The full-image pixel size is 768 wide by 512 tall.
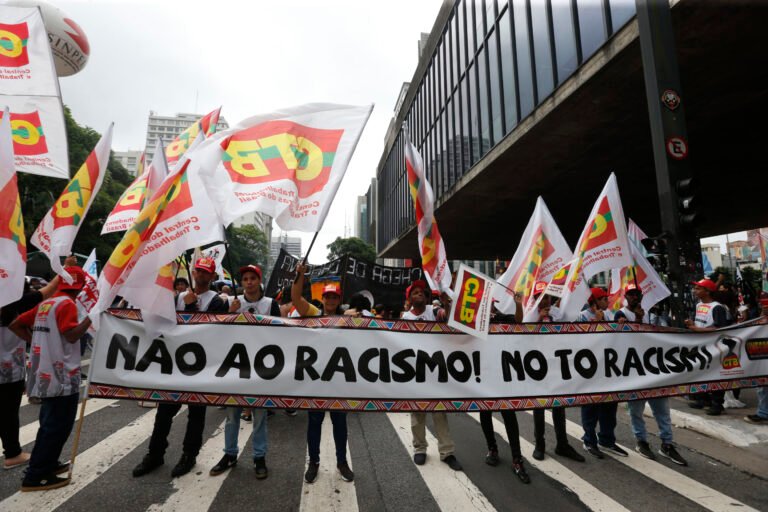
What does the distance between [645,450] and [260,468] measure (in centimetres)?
450

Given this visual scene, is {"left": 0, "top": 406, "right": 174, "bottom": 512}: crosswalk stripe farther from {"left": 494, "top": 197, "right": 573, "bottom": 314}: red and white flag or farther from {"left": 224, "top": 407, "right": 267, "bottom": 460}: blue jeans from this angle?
{"left": 494, "top": 197, "right": 573, "bottom": 314}: red and white flag

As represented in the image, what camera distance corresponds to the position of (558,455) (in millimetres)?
4770

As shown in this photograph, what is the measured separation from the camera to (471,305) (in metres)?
3.45

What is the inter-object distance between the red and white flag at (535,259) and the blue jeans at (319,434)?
2.37m

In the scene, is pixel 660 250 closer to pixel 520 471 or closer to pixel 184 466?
pixel 520 471

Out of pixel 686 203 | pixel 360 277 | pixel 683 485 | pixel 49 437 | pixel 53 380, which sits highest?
pixel 686 203

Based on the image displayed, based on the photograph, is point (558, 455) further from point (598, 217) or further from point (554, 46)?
point (554, 46)

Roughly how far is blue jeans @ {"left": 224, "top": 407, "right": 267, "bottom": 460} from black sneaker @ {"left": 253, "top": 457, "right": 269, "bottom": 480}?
41 mm

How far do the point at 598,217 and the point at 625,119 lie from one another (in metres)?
8.10

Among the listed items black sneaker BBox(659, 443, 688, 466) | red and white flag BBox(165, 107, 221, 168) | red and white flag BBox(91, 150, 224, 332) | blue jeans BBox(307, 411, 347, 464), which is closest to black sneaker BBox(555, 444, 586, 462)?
black sneaker BBox(659, 443, 688, 466)

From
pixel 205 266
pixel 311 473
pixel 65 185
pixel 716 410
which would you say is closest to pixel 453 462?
pixel 311 473

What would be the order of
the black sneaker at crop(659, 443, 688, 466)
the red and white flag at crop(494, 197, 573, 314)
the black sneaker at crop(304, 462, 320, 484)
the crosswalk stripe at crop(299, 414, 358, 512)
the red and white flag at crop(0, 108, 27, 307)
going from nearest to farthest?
1. the red and white flag at crop(0, 108, 27, 307)
2. the crosswalk stripe at crop(299, 414, 358, 512)
3. the black sneaker at crop(304, 462, 320, 484)
4. the black sneaker at crop(659, 443, 688, 466)
5. the red and white flag at crop(494, 197, 573, 314)

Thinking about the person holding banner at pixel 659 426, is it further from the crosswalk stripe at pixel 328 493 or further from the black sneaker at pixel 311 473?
the black sneaker at pixel 311 473

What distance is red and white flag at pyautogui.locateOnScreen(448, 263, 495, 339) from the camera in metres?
3.41
